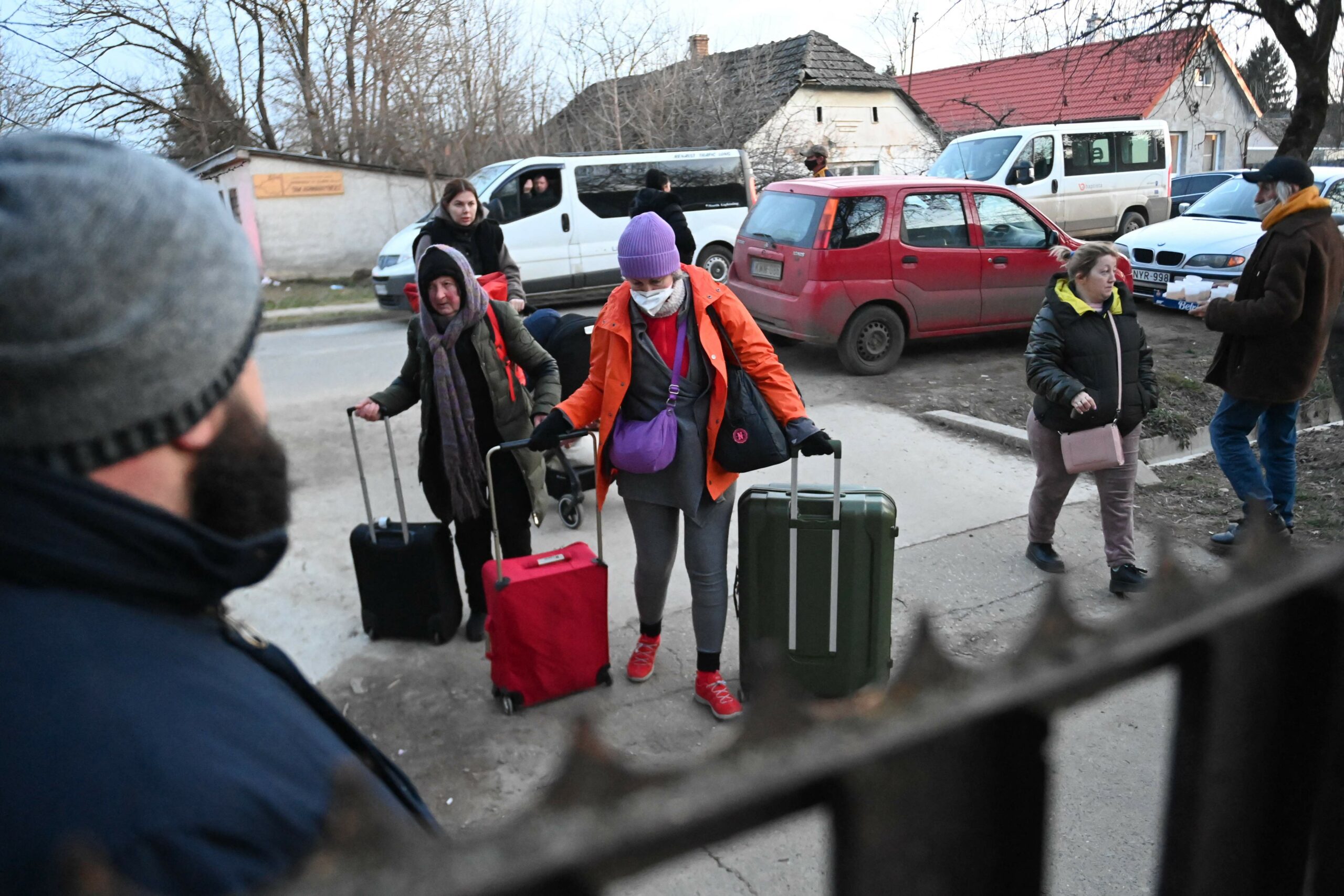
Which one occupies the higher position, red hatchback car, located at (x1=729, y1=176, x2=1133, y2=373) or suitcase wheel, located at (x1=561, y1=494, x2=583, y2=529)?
red hatchback car, located at (x1=729, y1=176, x2=1133, y2=373)

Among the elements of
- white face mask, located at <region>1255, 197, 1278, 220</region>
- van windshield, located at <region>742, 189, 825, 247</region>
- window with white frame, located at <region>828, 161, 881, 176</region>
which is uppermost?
window with white frame, located at <region>828, 161, 881, 176</region>

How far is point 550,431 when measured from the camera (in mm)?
3818

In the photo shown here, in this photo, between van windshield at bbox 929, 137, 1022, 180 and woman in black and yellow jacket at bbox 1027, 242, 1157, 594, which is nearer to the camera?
woman in black and yellow jacket at bbox 1027, 242, 1157, 594

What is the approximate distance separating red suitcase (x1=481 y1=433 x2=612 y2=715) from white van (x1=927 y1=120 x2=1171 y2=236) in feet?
40.6

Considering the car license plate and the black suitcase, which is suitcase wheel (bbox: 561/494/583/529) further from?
the car license plate

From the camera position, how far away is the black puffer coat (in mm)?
4715

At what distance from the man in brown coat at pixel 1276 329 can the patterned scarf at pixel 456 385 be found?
12.0ft

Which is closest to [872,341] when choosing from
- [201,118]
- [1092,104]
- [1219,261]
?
[1219,261]

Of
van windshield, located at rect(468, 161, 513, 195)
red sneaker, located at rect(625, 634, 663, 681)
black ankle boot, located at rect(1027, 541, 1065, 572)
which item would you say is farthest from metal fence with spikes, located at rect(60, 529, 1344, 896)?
van windshield, located at rect(468, 161, 513, 195)

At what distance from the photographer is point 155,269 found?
848 mm

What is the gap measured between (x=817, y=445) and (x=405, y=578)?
6.50 feet

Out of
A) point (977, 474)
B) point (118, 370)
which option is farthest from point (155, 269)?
point (977, 474)

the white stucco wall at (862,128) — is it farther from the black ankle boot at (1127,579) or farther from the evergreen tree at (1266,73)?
the black ankle boot at (1127,579)

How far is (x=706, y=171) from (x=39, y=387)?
14.3 metres
